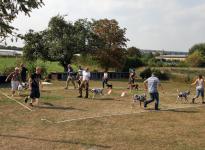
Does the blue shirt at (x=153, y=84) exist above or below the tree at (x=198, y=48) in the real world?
below

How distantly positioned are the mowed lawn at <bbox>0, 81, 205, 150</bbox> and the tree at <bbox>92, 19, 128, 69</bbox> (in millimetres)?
35227

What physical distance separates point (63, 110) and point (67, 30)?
34.9 metres

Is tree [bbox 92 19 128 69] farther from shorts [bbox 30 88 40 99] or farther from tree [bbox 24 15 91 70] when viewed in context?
shorts [bbox 30 88 40 99]

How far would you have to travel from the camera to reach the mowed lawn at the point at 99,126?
48.7 feet

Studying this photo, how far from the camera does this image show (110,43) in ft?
210

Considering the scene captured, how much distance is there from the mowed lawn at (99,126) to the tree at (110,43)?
116 feet

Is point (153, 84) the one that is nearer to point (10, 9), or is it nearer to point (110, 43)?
point (10, 9)

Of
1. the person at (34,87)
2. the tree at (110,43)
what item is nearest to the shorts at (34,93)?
the person at (34,87)

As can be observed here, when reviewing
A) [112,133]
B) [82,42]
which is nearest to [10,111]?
[112,133]

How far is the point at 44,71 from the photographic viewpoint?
49750 mm

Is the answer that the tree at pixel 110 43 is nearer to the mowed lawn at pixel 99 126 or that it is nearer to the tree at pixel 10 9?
the mowed lawn at pixel 99 126

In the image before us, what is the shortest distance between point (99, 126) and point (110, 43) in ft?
153

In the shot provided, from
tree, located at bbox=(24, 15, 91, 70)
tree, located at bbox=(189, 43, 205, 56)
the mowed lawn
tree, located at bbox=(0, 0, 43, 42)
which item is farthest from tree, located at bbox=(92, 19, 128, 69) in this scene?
tree, located at bbox=(189, 43, 205, 56)

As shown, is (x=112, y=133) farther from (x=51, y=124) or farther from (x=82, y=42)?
(x=82, y=42)
